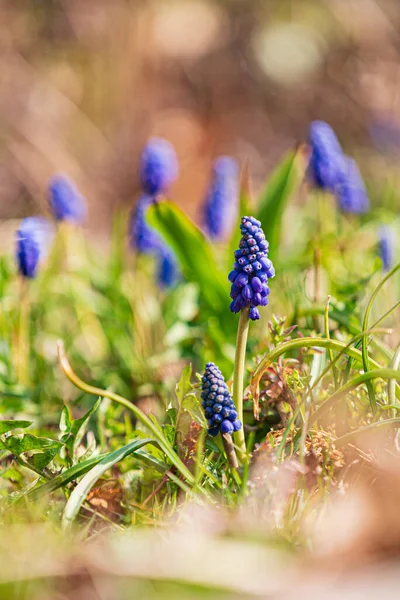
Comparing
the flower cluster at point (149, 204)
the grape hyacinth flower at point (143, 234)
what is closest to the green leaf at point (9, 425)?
the flower cluster at point (149, 204)

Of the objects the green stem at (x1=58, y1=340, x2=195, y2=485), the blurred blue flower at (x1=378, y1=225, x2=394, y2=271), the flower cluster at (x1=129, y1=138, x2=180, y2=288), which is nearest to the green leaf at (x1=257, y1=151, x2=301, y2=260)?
the blurred blue flower at (x1=378, y1=225, x2=394, y2=271)

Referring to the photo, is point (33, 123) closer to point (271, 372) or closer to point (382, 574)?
point (271, 372)

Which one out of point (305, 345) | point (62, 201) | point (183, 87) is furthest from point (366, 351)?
point (183, 87)

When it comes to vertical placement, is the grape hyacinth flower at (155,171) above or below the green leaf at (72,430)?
above

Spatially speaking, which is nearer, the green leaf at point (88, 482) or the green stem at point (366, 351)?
the green leaf at point (88, 482)

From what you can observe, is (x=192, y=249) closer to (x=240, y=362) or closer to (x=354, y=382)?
(x=240, y=362)

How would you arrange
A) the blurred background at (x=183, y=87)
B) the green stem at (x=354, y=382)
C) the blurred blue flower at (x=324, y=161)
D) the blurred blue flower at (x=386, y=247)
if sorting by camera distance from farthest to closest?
the blurred background at (x=183, y=87)
the blurred blue flower at (x=324, y=161)
the blurred blue flower at (x=386, y=247)
the green stem at (x=354, y=382)

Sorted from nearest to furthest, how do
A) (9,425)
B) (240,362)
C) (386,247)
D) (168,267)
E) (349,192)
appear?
(240,362) → (9,425) → (386,247) → (168,267) → (349,192)

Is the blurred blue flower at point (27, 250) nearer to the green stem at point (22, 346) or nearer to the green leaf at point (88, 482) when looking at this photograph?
the green stem at point (22, 346)
